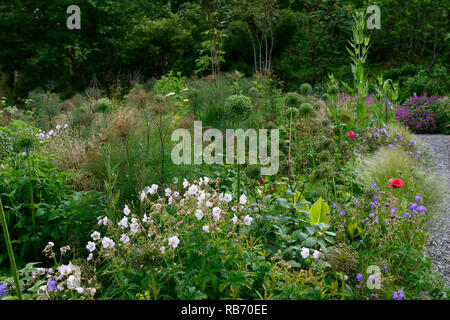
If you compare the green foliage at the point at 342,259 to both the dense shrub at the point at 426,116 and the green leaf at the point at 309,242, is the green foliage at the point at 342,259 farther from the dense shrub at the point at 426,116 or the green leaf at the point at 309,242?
the dense shrub at the point at 426,116

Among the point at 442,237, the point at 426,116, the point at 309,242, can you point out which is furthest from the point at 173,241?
the point at 426,116

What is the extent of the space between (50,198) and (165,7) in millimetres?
14984

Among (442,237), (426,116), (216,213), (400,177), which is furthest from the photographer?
(426,116)

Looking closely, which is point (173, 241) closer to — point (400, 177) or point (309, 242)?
point (309, 242)

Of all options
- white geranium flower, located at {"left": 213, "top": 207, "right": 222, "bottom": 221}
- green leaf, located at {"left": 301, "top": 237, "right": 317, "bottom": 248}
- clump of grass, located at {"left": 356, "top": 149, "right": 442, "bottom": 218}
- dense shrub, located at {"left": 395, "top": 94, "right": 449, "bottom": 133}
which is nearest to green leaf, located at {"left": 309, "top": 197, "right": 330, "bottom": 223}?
green leaf, located at {"left": 301, "top": 237, "right": 317, "bottom": 248}

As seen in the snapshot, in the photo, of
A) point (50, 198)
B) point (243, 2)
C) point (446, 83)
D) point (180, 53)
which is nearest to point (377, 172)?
point (50, 198)


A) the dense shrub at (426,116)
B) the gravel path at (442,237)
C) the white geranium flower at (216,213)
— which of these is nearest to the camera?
the white geranium flower at (216,213)

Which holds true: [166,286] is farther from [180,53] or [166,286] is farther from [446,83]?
[180,53]

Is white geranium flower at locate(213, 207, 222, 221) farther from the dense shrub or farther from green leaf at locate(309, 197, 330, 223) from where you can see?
the dense shrub

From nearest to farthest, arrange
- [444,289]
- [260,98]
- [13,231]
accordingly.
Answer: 1. [444,289]
2. [13,231]
3. [260,98]

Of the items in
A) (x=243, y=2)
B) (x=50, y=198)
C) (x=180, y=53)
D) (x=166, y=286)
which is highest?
(x=243, y=2)

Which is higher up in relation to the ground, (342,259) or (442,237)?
(342,259)

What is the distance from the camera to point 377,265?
219cm

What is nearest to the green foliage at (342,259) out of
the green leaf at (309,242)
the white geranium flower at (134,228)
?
the green leaf at (309,242)
